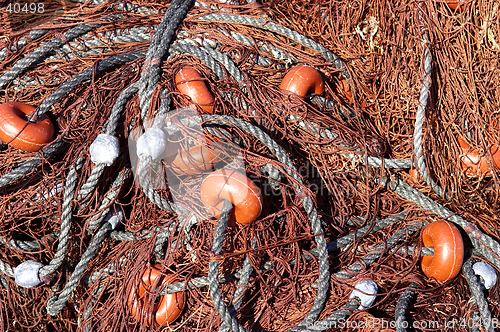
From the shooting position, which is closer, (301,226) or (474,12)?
(301,226)

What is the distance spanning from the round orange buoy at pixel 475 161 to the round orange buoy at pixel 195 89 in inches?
56.9

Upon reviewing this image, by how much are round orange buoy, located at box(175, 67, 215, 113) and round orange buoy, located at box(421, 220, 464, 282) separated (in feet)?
4.53

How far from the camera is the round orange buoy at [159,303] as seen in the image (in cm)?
211

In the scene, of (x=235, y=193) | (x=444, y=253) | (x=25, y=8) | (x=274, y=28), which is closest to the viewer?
(x=235, y=193)

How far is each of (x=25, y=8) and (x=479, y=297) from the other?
3.36m

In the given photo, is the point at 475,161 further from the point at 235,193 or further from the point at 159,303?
the point at 159,303

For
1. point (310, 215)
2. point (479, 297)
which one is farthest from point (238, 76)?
point (479, 297)

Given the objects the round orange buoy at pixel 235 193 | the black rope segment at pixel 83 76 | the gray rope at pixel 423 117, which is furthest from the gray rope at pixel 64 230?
the gray rope at pixel 423 117

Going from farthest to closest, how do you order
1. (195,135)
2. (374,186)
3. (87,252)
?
1. (374,186)
2. (87,252)
3. (195,135)

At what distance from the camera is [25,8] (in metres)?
2.96

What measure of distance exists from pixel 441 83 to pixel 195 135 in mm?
1445

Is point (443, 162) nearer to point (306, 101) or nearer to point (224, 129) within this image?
point (306, 101)

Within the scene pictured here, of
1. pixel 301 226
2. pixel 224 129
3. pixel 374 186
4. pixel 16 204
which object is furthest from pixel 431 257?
pixel 16 204

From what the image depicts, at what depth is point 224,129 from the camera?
223 cm
